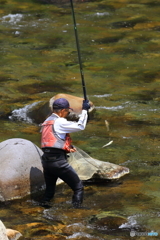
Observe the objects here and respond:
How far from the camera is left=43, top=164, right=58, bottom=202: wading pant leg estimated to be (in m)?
7.24

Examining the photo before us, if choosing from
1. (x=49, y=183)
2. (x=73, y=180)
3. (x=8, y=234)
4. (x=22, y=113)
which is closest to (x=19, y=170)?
(x=49, y=183)

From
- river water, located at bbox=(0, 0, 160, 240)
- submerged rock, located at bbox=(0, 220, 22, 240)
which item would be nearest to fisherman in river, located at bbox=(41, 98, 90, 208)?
river water, located at bbox=(0, 0, 160, 240)

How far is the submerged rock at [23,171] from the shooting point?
7742mm

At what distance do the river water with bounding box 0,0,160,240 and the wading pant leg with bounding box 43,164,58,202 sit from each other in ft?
0.66

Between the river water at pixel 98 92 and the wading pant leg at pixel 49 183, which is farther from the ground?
the wading pant leg at pixel 49 183

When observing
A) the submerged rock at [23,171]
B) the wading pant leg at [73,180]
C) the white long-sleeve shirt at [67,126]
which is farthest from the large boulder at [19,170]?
the white long-sleeve shirt at [67,126]

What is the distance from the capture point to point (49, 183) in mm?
7387

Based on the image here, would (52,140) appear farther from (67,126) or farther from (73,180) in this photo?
(73,180)

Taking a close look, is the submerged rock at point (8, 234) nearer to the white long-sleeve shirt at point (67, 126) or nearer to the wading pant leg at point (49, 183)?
the wading pant leg at point (49, 183)

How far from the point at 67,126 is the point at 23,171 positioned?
4.36ft

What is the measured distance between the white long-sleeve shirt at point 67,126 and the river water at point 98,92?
1.15 metres

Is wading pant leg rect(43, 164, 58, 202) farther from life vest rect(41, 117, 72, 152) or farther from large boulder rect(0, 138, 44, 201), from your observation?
large boulder rect(0, 138, 44, 201)

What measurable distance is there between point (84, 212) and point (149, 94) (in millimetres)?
7418

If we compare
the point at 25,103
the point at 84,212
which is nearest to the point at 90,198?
the point at 84,212
